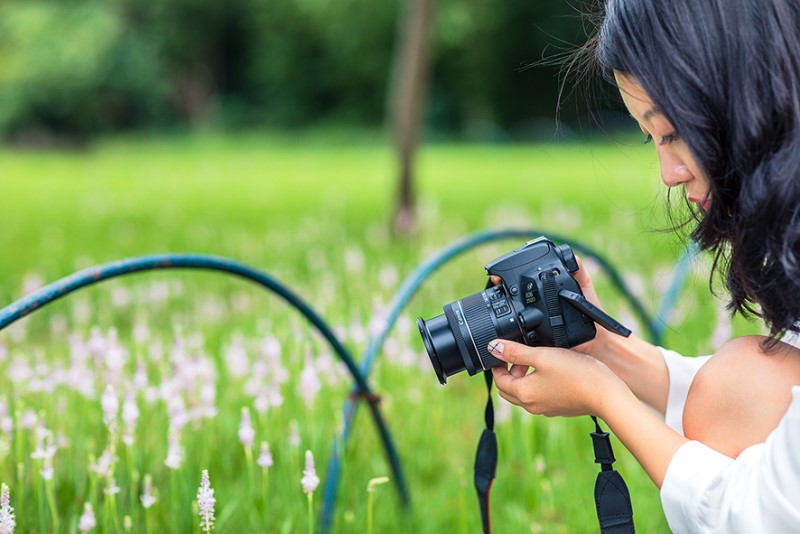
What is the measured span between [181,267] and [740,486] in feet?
A: 3.77

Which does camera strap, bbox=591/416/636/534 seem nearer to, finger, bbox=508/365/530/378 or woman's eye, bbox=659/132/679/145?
finger, bbox=508/365/530/378

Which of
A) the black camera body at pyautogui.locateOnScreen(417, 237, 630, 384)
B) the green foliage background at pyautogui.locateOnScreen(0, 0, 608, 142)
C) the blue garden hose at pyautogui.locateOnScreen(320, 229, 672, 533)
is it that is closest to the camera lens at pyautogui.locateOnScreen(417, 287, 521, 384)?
the black camera body at pyautogui.locateOnScreen(417, 237, 630, 384)

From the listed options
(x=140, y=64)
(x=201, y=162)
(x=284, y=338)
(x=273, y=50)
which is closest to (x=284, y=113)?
(x=273, y=50)

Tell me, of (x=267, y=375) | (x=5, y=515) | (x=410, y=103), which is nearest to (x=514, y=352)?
(x=5, y=515)

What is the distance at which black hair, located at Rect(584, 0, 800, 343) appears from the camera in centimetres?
152

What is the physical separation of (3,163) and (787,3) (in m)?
18.4

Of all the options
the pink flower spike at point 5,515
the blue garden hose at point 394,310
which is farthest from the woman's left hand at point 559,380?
the pink flower spike at point 5,515

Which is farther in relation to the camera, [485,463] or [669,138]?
[485,463]

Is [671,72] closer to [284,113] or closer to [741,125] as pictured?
[741,125]

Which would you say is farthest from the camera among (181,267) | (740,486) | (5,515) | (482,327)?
(181,267)

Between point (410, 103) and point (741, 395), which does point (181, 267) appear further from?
point (410, 103)

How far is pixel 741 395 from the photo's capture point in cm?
158

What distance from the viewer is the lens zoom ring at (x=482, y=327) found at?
5.90ft

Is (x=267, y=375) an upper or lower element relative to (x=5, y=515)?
upper
